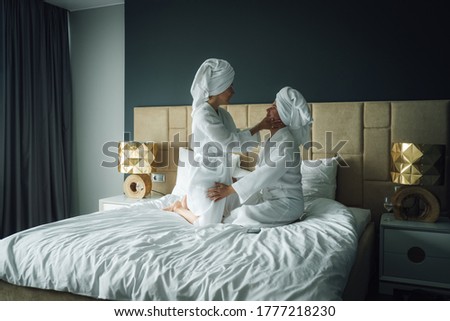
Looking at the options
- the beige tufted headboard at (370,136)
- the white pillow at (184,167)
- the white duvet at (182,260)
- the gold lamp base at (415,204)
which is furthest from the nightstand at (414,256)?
the white pillow at (184,167)

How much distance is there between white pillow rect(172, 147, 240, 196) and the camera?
338cm

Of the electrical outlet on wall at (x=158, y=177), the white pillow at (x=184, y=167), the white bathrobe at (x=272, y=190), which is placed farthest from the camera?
the electrical outlet on wall at (x=158, y=177)

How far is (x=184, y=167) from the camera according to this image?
140 inches

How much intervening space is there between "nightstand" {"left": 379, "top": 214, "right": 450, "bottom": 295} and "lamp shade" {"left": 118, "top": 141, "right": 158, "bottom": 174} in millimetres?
2113

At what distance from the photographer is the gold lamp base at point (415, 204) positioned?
279cm

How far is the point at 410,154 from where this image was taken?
2766 millimetres

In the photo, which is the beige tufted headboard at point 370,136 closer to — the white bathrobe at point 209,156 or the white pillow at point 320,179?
the white pillow at point 320,179

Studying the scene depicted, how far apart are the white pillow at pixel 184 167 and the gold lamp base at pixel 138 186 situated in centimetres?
41

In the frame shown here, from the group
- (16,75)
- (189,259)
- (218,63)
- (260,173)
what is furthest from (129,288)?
(16,75)

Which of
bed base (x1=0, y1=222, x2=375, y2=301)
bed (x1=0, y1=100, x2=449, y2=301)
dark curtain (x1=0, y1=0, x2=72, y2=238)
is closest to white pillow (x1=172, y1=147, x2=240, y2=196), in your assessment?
bed (x1=0, y1=100, x2=449, y2=301)

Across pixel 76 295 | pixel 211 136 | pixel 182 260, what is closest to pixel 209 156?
pixel 211 136

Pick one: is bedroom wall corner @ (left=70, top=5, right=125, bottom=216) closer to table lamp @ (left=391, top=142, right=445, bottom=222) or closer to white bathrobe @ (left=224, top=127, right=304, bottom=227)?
white bathrobe @ (left=224, top=127, right=304, bottom=227)

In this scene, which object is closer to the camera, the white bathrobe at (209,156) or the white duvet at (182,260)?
the white duvet at (182,260)
